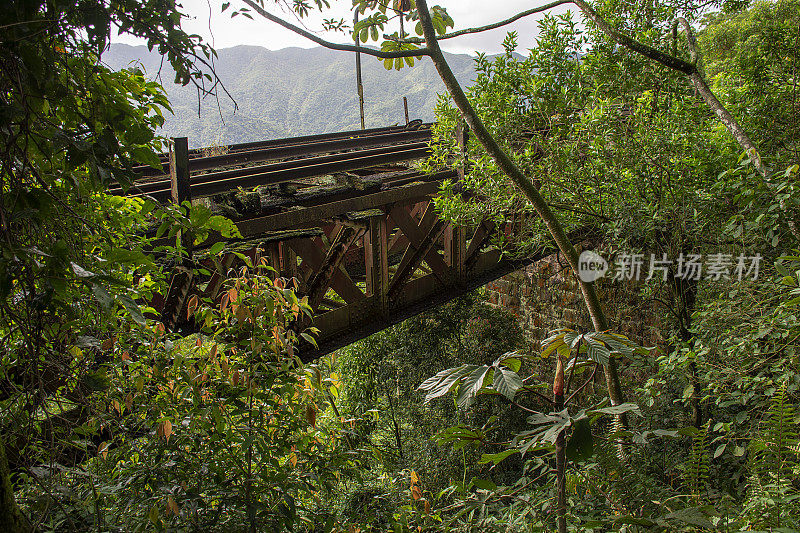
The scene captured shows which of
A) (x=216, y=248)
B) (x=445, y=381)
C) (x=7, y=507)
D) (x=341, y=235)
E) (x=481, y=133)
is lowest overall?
(x=7, y=507)

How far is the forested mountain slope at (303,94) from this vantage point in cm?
5093

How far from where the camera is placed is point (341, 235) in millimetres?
4105

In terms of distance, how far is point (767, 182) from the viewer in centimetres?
305

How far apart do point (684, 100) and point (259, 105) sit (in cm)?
6580

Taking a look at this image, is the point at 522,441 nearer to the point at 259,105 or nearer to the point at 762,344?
the point at 762,344

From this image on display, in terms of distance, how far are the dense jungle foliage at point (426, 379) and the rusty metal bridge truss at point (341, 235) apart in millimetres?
308

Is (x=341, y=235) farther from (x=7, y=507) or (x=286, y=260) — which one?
(x=7, y=507)

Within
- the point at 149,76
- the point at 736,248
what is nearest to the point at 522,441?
the point at 149,76

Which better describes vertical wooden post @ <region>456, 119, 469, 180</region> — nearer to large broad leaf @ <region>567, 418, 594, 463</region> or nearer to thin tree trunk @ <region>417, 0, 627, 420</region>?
thin tree trunk @ <region>417, 0, 627, 420</region>

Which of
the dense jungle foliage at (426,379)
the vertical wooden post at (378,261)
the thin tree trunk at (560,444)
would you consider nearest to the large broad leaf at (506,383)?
the dense jungle foliage at (426,379)

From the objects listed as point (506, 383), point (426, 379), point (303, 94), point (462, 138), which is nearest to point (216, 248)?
point (506, 383)

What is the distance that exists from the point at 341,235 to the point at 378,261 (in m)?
→ 0.46

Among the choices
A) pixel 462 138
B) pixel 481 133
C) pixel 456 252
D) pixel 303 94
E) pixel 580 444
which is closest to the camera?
pixel 580 444

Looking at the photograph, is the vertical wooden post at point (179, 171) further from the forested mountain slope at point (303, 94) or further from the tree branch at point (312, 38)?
the forested mountain slope at point (303, 94)
